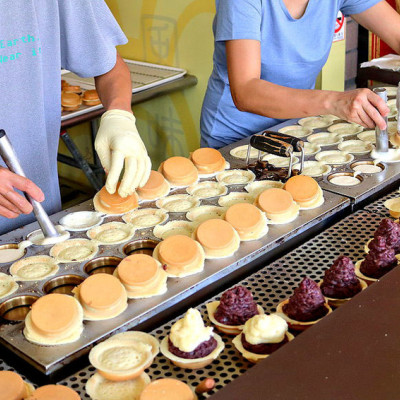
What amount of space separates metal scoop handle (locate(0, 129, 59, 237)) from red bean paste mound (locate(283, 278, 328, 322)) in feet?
2.78

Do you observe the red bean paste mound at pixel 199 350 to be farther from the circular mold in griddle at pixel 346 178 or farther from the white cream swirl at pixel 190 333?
the circular mold in griddle at pixel 346 178

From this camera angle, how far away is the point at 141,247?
6.44ft

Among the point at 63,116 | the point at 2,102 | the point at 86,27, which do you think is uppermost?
the point at 86,27

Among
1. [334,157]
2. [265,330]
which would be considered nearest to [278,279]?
[265,330]

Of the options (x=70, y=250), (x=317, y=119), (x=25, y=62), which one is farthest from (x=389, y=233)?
(x=25, y=62)

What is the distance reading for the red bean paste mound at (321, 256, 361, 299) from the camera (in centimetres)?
160

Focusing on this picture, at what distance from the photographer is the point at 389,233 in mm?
1799

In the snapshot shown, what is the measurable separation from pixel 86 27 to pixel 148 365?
1535 mm

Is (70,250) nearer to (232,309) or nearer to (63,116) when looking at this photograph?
(232,309)

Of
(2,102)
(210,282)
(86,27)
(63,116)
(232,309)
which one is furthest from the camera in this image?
(63,116)

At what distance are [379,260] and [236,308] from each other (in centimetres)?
45

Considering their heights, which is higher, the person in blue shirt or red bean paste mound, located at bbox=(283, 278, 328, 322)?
the person in blue shirt

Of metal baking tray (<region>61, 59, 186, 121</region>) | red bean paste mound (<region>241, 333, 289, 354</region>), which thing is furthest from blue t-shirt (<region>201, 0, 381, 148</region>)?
metal baking tray (<region>61, 59, 186, 121</region>)

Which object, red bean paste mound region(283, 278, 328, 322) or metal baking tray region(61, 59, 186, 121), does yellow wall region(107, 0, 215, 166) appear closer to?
metal baking tray region(61, 59, 186, 121)
